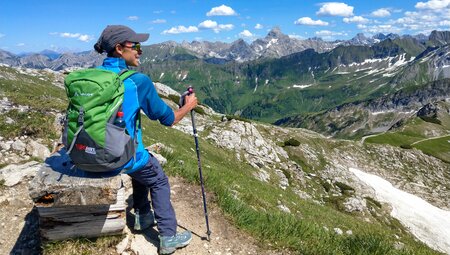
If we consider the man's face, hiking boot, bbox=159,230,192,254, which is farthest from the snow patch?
the man's face

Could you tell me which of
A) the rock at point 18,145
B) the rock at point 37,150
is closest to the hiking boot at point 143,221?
the rock at point 37,150

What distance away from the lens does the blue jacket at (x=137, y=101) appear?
6496 mm

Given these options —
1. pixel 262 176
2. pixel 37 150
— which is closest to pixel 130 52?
pixel 37 150

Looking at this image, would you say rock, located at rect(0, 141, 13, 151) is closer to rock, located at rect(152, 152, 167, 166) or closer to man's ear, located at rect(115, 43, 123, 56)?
rock, located at rect(152, 152, 167, 166)

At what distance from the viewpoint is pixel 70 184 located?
654 centimetres

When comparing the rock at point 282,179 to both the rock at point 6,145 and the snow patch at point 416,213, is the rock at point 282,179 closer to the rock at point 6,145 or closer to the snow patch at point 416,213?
the snow patch at point 416,213

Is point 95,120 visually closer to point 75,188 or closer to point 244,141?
point 75,188

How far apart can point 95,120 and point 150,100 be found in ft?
3.91

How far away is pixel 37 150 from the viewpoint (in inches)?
561

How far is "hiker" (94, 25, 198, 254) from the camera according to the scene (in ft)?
21.6

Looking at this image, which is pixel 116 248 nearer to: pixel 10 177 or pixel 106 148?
pixel 106 148

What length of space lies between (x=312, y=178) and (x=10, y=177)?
60.6 meters

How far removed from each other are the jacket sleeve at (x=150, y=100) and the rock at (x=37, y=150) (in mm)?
9385

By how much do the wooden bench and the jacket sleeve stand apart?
141 cm
